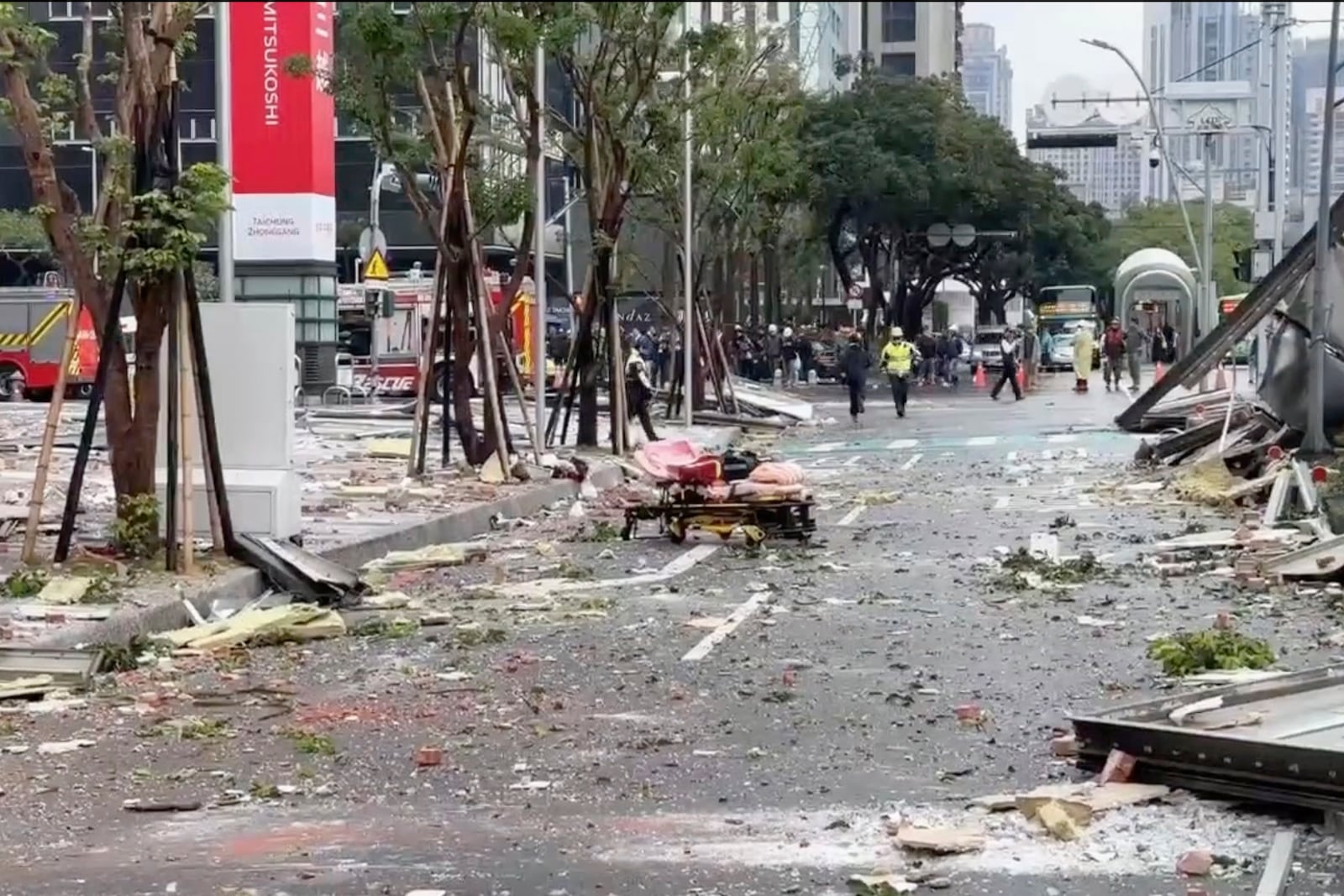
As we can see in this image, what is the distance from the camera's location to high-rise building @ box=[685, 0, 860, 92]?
47284 millimetres

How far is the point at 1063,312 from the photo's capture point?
→ 84.9m

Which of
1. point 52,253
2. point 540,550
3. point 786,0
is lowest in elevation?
point 540,550

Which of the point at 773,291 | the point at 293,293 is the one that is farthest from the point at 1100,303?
the point at 293,293

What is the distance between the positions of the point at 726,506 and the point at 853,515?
3.48 m

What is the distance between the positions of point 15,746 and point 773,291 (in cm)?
5921

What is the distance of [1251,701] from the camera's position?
830 centimetres

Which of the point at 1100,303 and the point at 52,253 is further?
the point at 1100,303

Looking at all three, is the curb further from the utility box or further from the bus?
the bus

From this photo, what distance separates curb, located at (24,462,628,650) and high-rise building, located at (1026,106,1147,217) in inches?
1262

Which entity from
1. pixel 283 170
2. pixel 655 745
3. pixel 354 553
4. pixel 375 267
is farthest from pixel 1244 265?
pixel 655 745

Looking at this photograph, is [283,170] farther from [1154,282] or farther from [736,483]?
[736,483]

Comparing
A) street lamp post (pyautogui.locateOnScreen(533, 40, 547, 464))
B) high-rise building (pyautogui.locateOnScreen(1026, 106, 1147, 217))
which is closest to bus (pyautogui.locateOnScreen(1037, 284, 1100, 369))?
high-rise building (pyautogui.locateOnScreen(1026, 106, 1147, 217))

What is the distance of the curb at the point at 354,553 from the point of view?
1188 centimetres

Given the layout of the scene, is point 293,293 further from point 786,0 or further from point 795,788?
point 795,788
